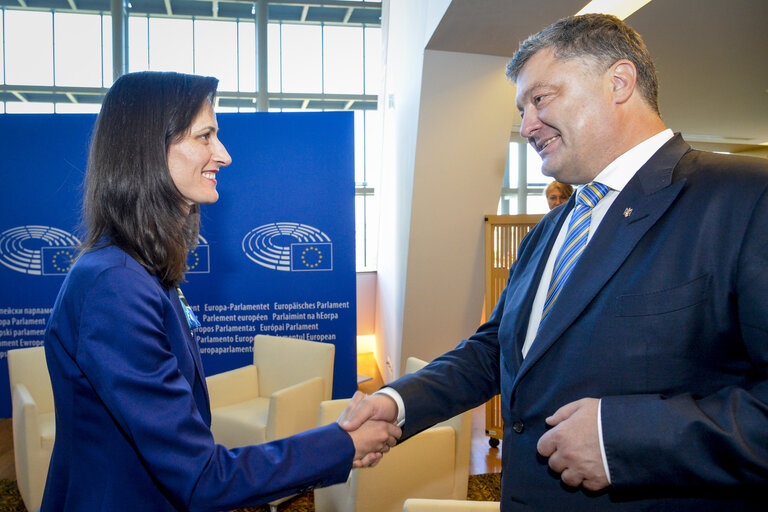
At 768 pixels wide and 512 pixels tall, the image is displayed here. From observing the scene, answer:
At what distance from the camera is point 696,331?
1.12 m

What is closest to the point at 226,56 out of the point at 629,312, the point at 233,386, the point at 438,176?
the point at 438,176

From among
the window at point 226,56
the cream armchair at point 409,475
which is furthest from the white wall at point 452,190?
the window at point 226,56

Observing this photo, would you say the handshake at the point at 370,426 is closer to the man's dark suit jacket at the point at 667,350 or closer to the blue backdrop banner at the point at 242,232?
the man's dark suit jacket at the point at 667,350

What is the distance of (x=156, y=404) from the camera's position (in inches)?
45.6

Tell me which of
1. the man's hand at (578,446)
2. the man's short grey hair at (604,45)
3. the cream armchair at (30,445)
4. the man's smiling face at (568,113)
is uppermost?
the man's short grey hair at (604,45)

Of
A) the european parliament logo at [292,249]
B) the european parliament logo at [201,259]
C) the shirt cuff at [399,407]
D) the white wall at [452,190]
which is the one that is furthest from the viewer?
the european parliament logo at [292,249]

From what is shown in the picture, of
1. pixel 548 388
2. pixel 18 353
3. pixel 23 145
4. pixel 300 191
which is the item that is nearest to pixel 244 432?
pixel 18 353

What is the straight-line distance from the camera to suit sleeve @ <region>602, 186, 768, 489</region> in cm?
99

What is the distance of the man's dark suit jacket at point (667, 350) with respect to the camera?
1.02m

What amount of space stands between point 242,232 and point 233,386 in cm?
157

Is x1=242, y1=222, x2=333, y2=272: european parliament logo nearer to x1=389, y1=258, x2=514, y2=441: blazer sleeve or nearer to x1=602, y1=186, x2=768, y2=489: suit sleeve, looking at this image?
x1=389, y1=258, x2=514, y2=441: blazer sleeve

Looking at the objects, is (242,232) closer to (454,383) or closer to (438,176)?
(438,176)

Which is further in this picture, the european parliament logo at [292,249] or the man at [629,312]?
the european parliament logo at [292,249]

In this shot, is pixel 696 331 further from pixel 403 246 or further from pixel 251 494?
pixel 403 246
